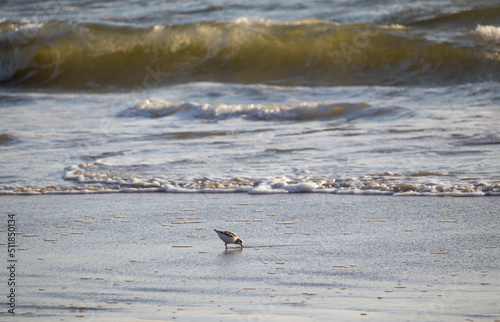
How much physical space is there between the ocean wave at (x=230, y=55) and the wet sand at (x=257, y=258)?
7.31 meters

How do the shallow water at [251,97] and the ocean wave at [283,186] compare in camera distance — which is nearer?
the ocean wave at [283,186]

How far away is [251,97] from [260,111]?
1.45 metres

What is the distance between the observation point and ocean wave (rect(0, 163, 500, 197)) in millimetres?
5422

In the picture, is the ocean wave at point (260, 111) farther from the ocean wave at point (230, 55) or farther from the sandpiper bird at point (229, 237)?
the sandpiper bird at point (229, 237)

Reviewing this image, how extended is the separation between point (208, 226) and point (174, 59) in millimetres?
10715

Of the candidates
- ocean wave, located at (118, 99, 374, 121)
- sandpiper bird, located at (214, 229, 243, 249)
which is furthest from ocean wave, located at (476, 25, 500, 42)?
sandpiper bird, located at (214, 229, 243, 249)

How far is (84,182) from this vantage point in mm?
6188

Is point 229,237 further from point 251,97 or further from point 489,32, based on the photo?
point 489,32

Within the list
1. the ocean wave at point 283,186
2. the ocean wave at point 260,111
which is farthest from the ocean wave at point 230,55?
the ocean wave at point 283,186

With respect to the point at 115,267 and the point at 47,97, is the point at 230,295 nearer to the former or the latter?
the point at 115,267

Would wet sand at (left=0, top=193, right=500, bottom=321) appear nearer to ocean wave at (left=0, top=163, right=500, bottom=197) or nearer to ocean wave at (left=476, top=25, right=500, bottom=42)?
ocean wave at (left=0, top=163, right=500, bottom=197)

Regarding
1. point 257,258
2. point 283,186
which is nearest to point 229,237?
point 257,258

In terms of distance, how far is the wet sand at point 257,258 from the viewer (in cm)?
306

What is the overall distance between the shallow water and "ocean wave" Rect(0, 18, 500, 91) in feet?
0.14
